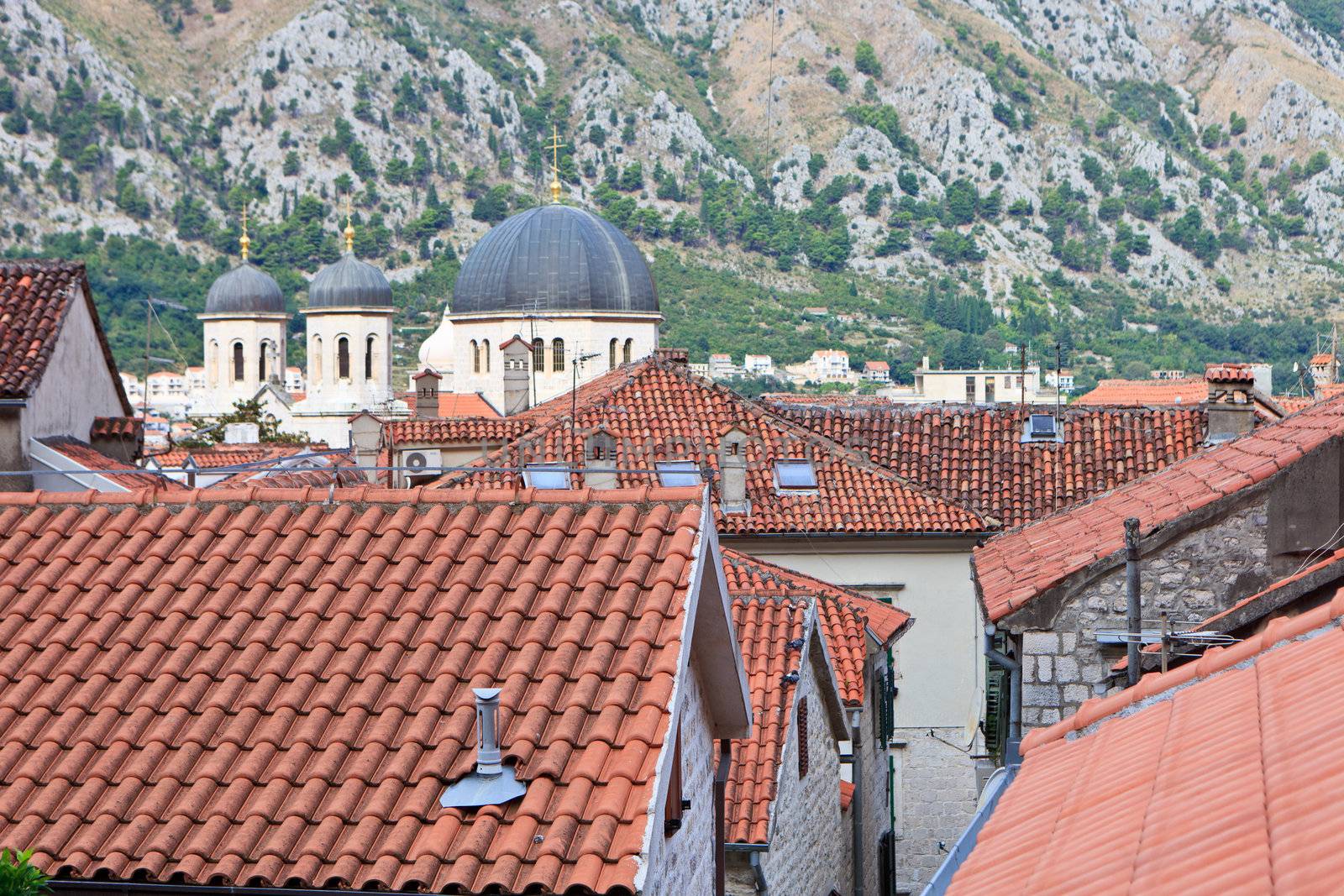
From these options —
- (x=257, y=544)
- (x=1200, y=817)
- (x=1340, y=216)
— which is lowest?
(x=1200, y=817)

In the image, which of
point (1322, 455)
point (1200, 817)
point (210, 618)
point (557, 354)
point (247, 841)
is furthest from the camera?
Answer: point (557, 354)

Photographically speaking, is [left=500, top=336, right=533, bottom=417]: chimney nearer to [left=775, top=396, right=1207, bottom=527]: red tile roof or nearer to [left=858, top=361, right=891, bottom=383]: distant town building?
[left=775, top=396, right=1207, bottom=527]: red tile roof

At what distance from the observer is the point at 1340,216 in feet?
540

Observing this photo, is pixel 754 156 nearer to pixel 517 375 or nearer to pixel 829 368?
pixel 829 368

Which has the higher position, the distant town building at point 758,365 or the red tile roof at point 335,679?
the distant town building at point 758,365

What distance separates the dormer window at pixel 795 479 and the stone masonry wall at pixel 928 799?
383cm

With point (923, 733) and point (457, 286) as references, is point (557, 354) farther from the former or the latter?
point (923, 733)

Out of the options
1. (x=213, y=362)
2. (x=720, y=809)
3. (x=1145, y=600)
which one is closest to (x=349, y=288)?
(x=213, y=362)

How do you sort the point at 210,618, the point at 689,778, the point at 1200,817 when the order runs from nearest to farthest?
the point at 1200,817
the point at 210,618
the point at 689,778

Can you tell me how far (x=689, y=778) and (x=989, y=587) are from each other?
6.09 metres

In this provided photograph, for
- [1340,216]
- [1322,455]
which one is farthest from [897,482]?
[1340,216]

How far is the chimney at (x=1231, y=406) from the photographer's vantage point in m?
22.6

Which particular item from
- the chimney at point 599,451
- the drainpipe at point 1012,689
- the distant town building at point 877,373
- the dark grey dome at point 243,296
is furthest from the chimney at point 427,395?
the distant town building at point 877,373

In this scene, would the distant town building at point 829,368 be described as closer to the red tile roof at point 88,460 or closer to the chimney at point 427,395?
the chimney at point 427,395
